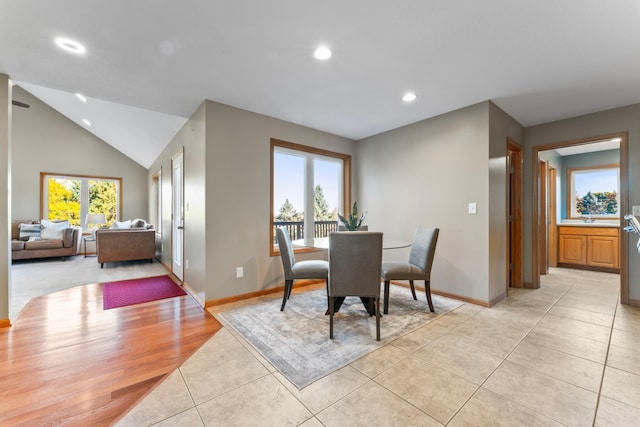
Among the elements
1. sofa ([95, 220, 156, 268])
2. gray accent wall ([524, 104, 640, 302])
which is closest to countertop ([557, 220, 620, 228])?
gray accent wall ([524, 104, 640, 302])

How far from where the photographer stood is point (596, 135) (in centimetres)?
324

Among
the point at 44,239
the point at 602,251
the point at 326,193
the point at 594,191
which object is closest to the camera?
the point at 326,193

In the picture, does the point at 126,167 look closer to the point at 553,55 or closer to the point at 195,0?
the point at 195,0

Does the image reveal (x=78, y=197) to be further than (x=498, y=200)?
Yes

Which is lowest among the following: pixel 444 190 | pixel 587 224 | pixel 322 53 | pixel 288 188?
pixel 587 224

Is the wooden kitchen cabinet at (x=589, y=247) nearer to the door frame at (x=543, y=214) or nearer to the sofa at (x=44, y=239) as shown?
the door frame at (x=543, y=214)

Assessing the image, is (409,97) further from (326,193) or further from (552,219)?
(552,219)

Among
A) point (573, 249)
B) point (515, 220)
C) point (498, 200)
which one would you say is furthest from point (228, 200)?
point (573, 249)

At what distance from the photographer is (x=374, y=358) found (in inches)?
74.9

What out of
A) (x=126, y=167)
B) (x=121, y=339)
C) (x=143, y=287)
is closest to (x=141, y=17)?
(x=121, y=339)

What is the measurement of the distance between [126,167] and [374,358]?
27.8ft

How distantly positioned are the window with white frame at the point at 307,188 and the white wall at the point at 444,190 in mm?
715

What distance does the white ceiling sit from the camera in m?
1.64

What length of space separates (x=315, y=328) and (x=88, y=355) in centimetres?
175
